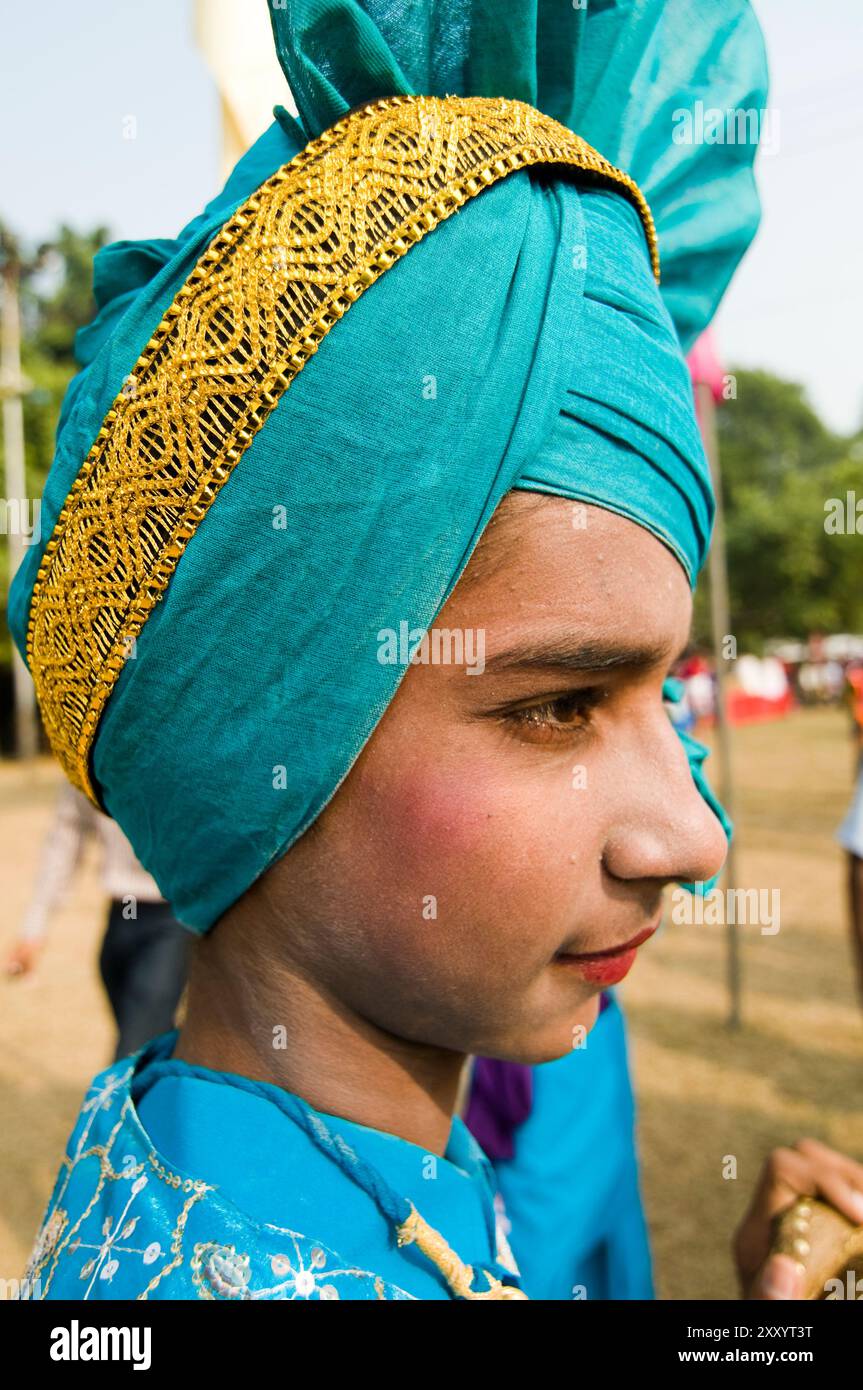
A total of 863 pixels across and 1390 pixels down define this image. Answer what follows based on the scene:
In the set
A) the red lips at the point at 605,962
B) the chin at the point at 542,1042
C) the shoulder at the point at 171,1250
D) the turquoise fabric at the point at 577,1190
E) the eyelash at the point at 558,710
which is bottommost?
the turquoise fabric at the point at 577,1190

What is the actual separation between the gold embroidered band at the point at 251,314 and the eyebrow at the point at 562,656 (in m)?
0.39

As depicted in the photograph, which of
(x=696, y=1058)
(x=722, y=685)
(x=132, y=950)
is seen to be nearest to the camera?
(x=132, y=950)

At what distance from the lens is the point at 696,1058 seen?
6449mm

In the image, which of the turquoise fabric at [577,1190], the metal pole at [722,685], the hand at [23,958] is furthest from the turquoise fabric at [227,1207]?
the metal pole at [722,685]

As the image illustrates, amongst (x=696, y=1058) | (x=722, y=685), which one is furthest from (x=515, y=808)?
(x=696, y=1058)

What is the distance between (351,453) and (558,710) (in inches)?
15.2

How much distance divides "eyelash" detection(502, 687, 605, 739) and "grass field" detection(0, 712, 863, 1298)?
379cm

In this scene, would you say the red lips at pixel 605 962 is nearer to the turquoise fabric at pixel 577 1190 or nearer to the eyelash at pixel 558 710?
the eyelash at pixel 558 710

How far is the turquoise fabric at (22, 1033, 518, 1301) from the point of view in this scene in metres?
1.15

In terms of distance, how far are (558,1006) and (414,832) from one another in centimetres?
32

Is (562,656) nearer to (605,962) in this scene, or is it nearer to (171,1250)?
(605,962)

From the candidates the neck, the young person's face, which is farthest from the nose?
the neck

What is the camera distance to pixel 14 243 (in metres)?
23.4

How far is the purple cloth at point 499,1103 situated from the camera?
7.94 ft
